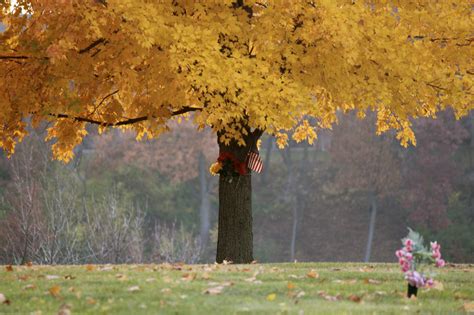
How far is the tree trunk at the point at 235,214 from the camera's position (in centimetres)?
1716

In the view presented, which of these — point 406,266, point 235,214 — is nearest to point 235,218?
point 235,214

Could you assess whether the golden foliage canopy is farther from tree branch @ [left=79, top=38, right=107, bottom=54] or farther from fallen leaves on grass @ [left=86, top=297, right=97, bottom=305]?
fallen leaves on grass @ [left=86, top=297, right=97, bottom=305]

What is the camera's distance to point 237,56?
45.6 ft

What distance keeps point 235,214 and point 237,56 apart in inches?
168

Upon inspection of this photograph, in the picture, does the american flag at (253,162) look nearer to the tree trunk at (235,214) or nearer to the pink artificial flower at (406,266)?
the tree trunk at (235,214)

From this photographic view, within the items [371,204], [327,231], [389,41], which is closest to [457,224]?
[371,204]

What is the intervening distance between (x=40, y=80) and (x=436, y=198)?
35.8 m

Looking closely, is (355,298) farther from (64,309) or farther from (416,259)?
(64,309)

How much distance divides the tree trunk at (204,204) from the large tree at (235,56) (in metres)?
37.7

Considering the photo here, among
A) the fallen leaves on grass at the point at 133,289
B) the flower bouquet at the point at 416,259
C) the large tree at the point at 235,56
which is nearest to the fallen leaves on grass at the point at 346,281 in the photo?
the flower bouquet at the point at 416,259

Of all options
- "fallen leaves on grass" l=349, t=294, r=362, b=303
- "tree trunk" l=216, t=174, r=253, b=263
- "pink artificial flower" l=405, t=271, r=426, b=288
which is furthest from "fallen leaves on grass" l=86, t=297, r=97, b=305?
"tree trunk" l=216, t=174, r=253, b=263

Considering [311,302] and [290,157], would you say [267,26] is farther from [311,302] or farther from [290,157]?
[290,157]

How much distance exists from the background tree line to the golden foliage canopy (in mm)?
29756

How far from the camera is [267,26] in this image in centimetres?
1456
